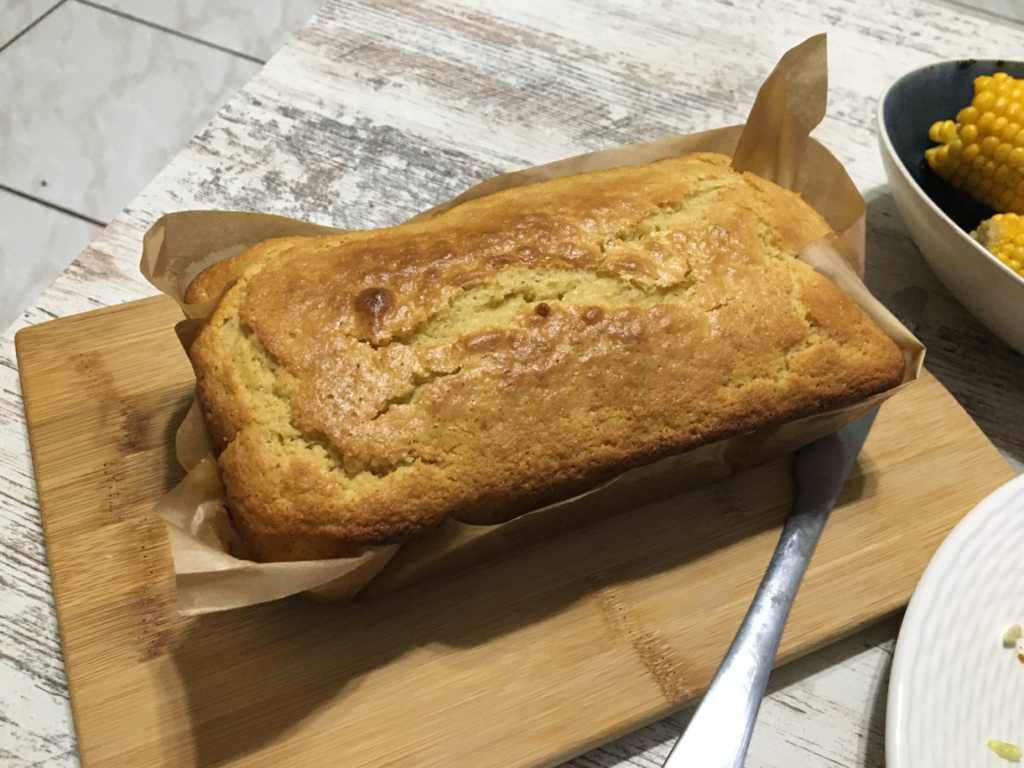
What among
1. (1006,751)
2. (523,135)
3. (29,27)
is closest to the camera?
(1006,751)

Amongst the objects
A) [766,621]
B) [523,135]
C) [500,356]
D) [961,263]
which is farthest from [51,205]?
[961,263]

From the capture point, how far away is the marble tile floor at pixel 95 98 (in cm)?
150

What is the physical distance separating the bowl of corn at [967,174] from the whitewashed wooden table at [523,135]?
0.13 meters

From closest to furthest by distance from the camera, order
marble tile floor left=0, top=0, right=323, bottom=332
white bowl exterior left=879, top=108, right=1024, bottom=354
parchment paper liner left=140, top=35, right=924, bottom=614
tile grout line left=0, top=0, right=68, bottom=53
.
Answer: parchment paper liner left=140, top=35, right=924, bottom=614 → white bowl exterior left=879, top=108, right=1024, bottom=354 → marble tile floor left=0, top=0, right=323, bottom=332 → tile grout line left=0, top=0, right=68, bottom=53

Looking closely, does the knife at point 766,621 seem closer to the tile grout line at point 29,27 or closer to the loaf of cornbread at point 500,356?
the loaf of cornbread at point 500,356

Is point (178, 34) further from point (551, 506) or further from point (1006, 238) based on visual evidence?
point (1006, 238)

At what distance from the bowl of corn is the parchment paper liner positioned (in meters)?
0.17

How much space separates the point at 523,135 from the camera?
1.52m

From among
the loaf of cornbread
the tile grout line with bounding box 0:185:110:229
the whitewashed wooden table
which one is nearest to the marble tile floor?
the tile grout line with bounding box 0:185:110:229

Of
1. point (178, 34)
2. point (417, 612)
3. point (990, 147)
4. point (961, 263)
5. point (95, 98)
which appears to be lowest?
point (417, 612)

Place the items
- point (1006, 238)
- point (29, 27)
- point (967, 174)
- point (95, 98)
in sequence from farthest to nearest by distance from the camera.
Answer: point (29, 27)
point (95, 98)
point (967, 174)
point (1006, 238)

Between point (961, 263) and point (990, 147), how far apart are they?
0.20m

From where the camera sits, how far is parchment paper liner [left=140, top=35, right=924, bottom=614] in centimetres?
79

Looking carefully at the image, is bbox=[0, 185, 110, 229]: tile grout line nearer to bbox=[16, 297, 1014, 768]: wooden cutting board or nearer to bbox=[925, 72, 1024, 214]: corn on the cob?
bbox=[16, 297, 1014, 768]: wooden cutting board
